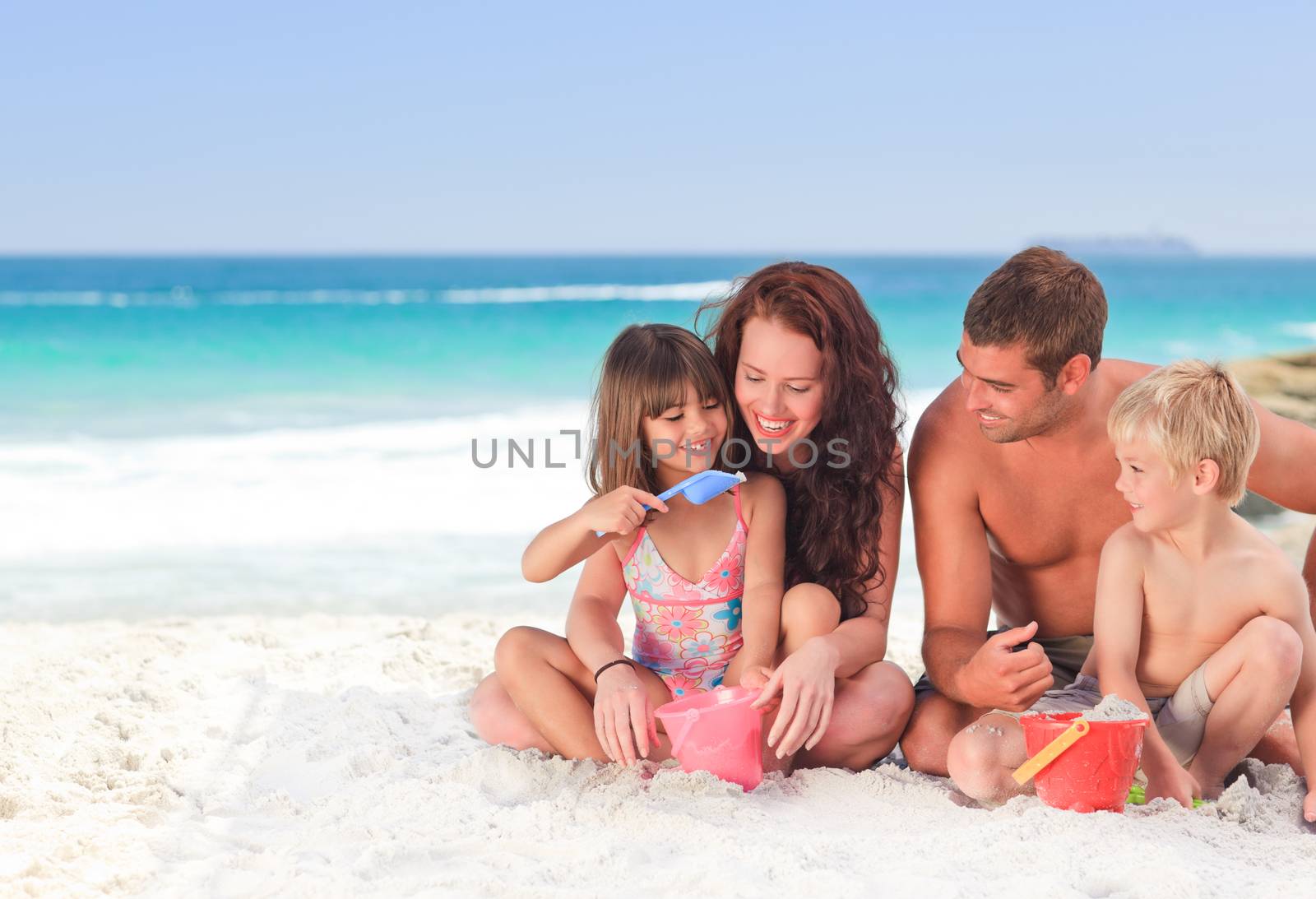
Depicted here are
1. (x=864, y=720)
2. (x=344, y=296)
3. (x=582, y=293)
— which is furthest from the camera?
(x=582, y=293)

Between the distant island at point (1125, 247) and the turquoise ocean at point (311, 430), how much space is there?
721 inches

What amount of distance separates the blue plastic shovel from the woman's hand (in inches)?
15.2

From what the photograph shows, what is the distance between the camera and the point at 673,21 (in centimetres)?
3309

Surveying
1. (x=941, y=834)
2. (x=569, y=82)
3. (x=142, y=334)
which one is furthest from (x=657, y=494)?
(x=569, y=82)

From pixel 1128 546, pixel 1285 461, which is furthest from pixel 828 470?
pixel 1285 461

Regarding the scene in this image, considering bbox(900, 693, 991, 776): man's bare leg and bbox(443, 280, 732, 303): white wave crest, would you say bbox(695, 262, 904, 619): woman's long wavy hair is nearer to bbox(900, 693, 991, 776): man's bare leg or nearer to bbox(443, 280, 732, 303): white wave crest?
bbox(900, 693, 991, 776): man's bare leg

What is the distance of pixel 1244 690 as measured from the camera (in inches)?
92.0

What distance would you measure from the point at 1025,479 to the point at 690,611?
870 millimetres

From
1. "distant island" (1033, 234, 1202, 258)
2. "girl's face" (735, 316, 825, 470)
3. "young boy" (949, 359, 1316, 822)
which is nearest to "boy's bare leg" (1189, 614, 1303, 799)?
"young boy" (949, 359, 1316, 822)

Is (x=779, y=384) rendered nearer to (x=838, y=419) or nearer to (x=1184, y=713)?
(x=838, y=419)

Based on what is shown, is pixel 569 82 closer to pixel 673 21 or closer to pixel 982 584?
pixel 673 21

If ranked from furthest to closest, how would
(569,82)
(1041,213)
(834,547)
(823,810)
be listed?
(1041,213)
(569,82)
(834,547)
(823,810)

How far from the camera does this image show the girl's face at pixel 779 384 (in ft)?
8.59

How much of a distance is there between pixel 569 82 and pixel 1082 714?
1423 inches
